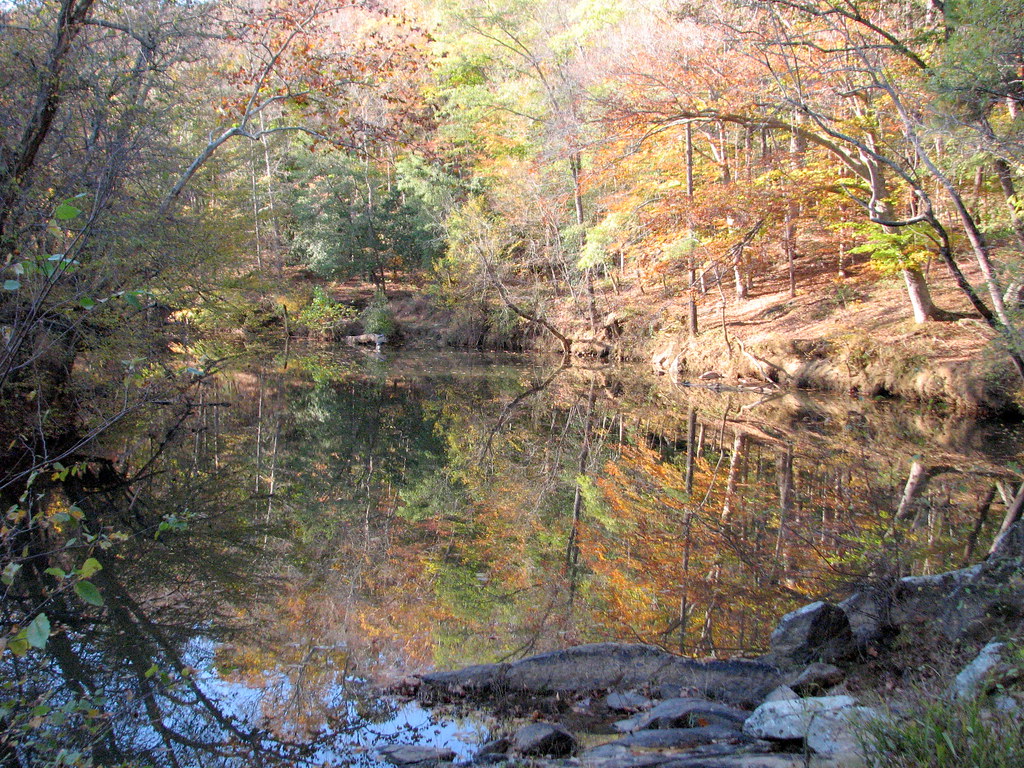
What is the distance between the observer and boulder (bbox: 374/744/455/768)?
3.68 meters

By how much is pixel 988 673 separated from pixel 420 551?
5048 mm

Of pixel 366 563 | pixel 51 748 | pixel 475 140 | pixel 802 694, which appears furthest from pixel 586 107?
pixel 475 140

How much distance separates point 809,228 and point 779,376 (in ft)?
17.6

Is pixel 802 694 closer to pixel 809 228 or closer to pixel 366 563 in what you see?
pixel 366 563

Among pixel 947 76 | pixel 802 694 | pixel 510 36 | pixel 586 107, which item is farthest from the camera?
pixel 510 36

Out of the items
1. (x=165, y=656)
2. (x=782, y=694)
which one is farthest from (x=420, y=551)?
(x=782, y=694)

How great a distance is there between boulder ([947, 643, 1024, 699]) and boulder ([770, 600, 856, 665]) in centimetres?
121

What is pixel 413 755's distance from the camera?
3.75 meters

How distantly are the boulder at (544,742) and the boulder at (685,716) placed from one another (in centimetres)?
44

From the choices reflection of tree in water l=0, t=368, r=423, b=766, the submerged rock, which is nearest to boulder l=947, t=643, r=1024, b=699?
the submerged rock

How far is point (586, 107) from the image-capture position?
592 inches

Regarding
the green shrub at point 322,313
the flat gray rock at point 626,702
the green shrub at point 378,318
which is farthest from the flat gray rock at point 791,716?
the green shrub at point 322,313

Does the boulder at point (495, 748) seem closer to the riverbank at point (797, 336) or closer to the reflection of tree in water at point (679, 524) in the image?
the reflection of tree in water at point (679, 524)

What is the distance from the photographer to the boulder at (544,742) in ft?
11.9
